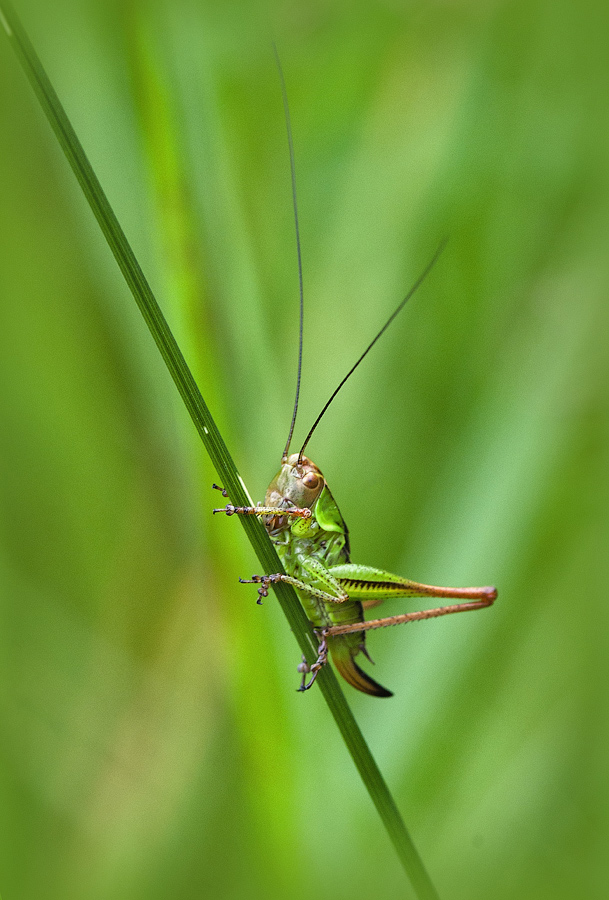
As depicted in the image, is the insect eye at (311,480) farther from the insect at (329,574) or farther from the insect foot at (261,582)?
the insect foot at (261,582)

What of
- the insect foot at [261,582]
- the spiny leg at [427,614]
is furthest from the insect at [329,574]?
the insect foot at [261,582]

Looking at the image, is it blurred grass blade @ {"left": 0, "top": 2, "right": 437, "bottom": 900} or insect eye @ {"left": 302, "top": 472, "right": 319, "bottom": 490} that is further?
insect eye @ {"left": 302, "top": 472, "right": 319, "bottom": 490}

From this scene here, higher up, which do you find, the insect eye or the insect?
the insect eye

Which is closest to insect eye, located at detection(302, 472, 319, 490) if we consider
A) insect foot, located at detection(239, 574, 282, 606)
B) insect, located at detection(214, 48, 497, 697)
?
insect, located at detection(214, 48, 497, 697)

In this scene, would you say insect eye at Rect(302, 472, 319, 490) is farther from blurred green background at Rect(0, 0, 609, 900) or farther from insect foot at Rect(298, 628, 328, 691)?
insect foot at Rect(298, 628, 328, 691)

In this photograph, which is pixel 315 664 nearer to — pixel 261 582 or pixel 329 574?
pixel 261 582

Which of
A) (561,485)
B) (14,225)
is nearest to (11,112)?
(14,225)

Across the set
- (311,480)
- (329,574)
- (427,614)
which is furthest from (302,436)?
(427,614)
